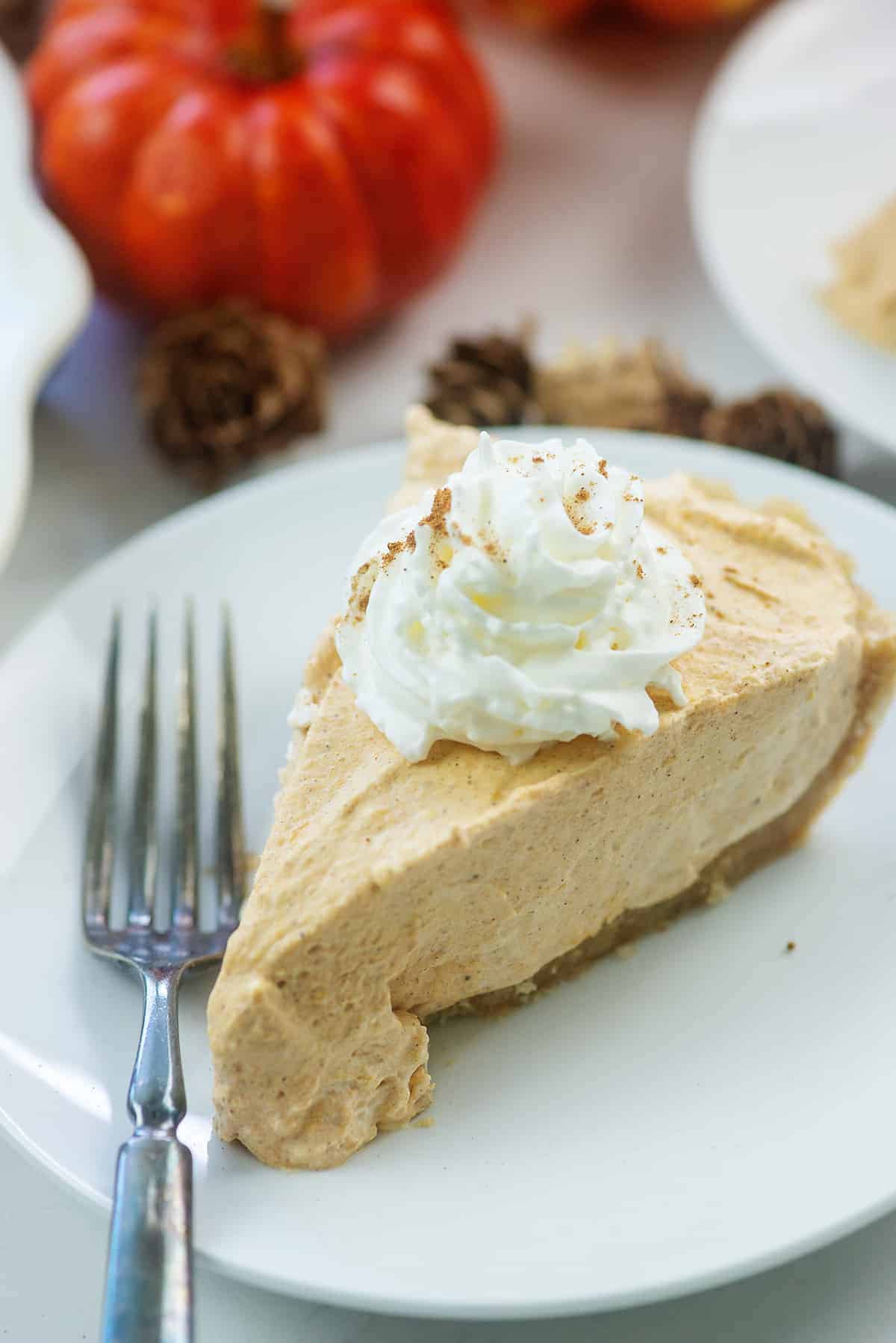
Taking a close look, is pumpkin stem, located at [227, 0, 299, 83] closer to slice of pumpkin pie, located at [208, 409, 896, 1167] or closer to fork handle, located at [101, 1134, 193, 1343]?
slice of pumpkin pie, located at [208, 409, 896, 1167]

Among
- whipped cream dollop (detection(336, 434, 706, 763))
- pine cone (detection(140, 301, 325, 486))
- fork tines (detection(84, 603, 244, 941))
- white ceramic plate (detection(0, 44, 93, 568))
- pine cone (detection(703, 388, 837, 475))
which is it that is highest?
whipped cream dollop (detection(336, 434, 706, 763))

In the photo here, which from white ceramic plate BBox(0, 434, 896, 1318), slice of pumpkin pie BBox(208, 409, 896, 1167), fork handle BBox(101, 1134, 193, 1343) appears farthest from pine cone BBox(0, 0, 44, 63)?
fork handle BBox(101, 1134, 193, 1343)

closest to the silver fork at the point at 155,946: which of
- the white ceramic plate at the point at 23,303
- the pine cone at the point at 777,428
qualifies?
the white ceramic plate at the point at 23,303

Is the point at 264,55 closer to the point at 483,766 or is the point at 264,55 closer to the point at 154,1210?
the point at 483,766

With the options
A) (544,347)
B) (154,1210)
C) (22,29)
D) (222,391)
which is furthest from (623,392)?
(22,29)

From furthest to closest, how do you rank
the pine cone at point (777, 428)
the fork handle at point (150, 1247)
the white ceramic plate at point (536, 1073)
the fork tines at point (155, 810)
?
the pine cone at point (777, 428)
the fork tines at point (155, 810)
the white ceramic plate at point (536, 1073)
the fork handle at point (150, 1247)

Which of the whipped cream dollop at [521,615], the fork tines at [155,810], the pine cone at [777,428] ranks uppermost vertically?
the whipped cream dollop at [521,615]

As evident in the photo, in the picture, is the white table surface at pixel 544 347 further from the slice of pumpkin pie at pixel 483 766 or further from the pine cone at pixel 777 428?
the slice of pumpkin pie at pixel 483 766
